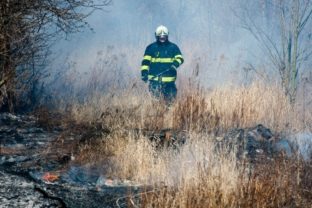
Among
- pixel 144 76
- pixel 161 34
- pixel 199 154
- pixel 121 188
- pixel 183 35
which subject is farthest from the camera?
pixel 183 35

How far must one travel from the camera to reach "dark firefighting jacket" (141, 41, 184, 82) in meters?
9.05

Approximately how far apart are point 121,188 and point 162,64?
5.18 m

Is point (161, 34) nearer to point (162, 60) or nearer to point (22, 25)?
point (162, 60)

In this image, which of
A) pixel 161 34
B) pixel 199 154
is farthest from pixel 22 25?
pixel 199 154

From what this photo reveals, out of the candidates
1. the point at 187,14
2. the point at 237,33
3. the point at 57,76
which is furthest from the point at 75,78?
the point at 187,14

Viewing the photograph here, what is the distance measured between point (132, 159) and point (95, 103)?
13.6 feet

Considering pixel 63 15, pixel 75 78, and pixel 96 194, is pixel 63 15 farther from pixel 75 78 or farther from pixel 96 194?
pixel 75 78

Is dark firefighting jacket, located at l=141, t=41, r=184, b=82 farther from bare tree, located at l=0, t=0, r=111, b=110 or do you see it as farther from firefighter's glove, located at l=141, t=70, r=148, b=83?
bare tree, located at l=0, t=0, r=111, b=110

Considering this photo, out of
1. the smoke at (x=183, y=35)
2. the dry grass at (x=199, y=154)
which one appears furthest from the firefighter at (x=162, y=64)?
the smoke at (x=183, y=35)

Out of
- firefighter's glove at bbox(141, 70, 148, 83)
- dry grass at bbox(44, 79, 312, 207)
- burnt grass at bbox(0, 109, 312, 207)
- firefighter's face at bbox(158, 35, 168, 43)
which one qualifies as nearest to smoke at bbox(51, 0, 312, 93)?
firefighter's face at bbox(158, 35, 168, 43)

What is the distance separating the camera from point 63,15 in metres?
6.66

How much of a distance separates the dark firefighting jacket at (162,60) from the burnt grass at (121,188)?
2716 mm

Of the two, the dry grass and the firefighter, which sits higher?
the firefighter

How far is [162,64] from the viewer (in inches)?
360
